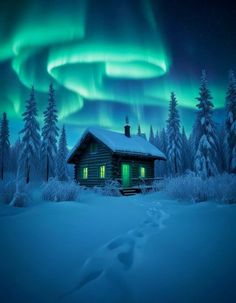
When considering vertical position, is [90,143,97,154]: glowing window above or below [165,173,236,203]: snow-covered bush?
above

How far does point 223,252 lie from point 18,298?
2770 millimetres

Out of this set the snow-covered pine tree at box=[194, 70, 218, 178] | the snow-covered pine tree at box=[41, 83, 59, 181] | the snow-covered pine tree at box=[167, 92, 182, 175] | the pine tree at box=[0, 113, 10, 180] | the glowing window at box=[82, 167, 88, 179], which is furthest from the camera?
the pine tree at box=[0, 113, 10, 180]

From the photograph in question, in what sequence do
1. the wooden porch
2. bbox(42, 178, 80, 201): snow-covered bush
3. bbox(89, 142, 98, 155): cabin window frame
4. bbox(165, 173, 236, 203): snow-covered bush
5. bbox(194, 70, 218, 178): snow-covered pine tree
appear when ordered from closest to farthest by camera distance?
bbox(165, 173, 236, 203): snow-covered bush
bbox(42, 178, 80, 201): snow-covered bush
the wooden porch
bbox(89, 142, 98, 155): cabin window frame
bbox(194, 70, 218, 178): snow-covered pine tree

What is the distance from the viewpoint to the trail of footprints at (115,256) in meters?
2.35

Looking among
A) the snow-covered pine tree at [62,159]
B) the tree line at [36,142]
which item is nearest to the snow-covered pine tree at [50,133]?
the tree line at [36,142]

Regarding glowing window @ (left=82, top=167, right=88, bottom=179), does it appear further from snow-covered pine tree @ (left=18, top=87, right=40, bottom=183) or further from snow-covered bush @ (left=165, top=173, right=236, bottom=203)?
snow-covered bush @ (left=165, top=173, right=236, bottom=203)

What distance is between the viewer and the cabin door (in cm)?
1841

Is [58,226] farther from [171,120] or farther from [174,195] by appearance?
[171,120]

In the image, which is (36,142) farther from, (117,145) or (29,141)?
(117,145)

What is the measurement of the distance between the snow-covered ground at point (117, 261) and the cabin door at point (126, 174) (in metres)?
13.9

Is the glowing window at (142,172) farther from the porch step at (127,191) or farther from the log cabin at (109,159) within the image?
the porch step at (127,191)

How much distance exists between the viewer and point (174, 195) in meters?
9.38

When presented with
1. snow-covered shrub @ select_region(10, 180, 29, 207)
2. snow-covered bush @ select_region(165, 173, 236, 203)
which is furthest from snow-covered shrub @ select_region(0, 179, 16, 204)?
snow-covered bush @ select_region(165, 173, 236, 203)

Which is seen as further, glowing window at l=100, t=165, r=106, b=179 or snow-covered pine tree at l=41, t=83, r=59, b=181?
snow-covered pine tree at l=41, t=83, r=59, b=181
